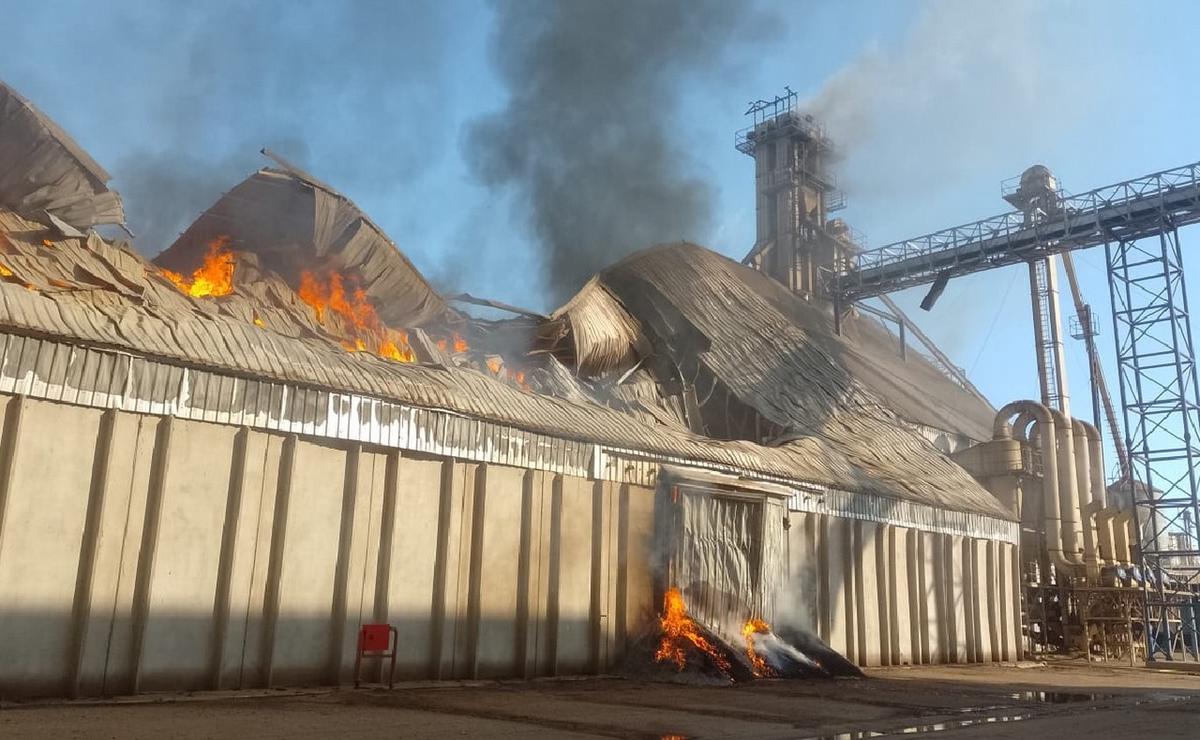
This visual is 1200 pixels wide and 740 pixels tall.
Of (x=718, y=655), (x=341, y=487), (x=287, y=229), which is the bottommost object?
(x=718, y=655)

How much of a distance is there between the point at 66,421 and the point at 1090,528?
34121mm

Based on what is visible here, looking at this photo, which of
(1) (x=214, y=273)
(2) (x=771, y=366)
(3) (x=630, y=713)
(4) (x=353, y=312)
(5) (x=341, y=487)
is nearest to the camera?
(3) (x=630, y=713)

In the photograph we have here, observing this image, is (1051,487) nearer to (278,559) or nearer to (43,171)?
(278,559)

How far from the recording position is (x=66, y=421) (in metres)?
11.2

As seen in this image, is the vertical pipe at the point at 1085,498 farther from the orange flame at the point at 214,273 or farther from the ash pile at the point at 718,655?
the orange flame at the point at 214,273

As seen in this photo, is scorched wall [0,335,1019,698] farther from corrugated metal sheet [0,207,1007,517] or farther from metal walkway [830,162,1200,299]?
metal walkway [830,162,1200,299]

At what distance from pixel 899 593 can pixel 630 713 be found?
14.9m

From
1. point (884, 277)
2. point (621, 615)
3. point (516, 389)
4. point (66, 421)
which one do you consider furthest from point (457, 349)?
point (884, 277)

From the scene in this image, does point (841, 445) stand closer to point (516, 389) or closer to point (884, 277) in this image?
point (516, 389)

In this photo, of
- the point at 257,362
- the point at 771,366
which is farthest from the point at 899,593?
the point at 257,362

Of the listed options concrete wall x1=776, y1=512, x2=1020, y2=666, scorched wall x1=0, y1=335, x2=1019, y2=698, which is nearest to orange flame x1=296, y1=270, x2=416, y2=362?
scorched wall x1=0, y1=335, x2=1019, y2=698

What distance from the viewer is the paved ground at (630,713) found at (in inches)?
347

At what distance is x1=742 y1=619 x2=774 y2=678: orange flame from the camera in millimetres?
17484

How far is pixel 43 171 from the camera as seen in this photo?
14828 millimetres
